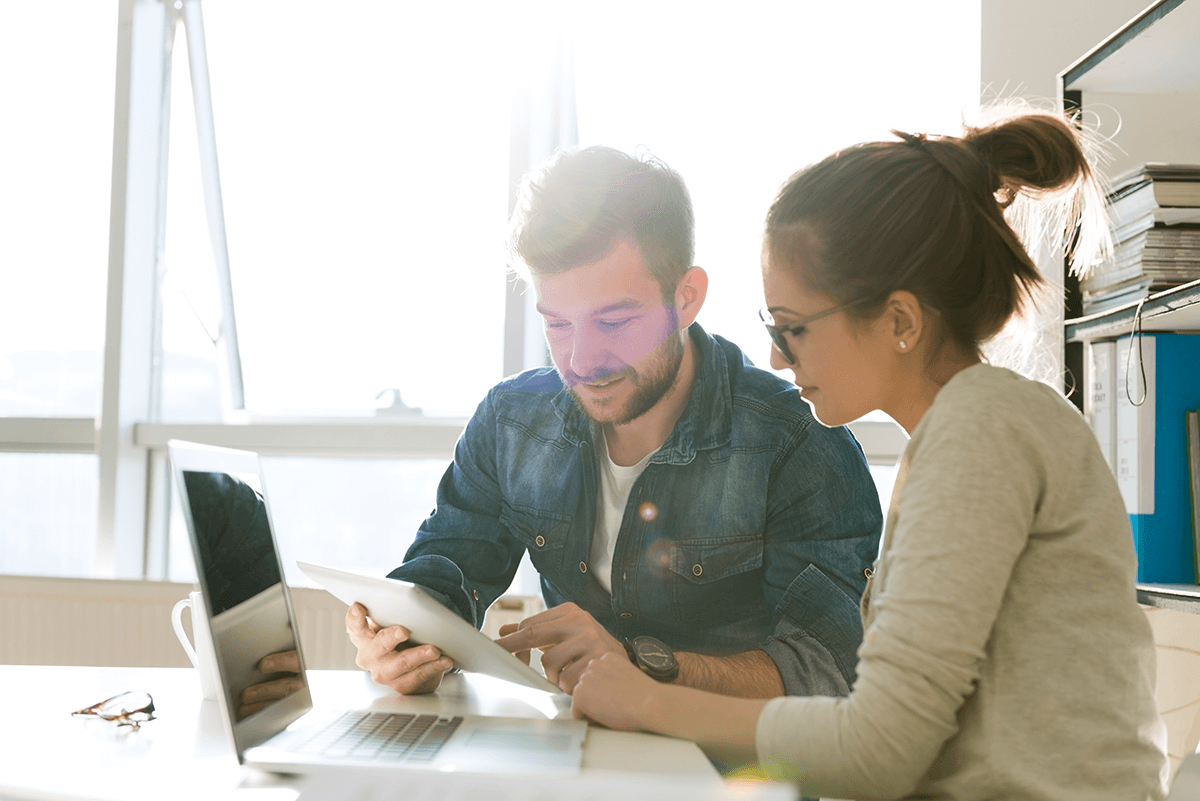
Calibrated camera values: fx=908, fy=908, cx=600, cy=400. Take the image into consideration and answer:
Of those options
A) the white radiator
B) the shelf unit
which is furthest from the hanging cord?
the white radiator

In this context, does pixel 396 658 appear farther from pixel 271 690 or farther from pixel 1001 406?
pixel 1001 406

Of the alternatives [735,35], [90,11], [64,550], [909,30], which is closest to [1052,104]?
[909,30]

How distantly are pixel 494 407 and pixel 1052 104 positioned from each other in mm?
1510

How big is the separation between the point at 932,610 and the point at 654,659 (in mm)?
438

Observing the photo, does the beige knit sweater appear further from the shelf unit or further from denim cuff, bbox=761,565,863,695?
the shelf unit

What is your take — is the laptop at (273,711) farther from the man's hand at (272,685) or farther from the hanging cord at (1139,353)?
the hanging cord at (1139,353)

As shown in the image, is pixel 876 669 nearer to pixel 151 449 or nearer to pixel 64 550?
pixel 151 449

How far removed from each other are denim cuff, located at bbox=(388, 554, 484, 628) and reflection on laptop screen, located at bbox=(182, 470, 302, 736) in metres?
0.32

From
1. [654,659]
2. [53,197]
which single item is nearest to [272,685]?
[654,659]

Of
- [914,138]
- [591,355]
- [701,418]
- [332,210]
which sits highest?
[332,210]

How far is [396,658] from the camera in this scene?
1.15 meters

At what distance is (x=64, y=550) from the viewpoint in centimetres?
282

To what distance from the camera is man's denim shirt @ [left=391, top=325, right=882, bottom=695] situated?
4.42 ft

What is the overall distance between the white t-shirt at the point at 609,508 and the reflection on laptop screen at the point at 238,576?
562 mm
